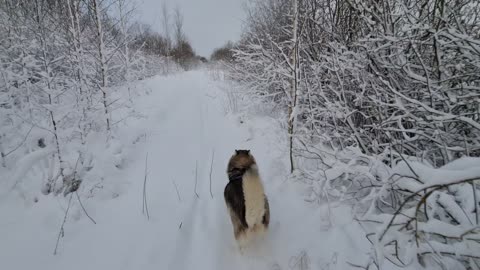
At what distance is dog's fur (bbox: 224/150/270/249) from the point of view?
6.95 feet

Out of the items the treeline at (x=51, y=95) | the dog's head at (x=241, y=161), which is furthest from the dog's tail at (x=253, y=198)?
the treeline at (x=51, y=95)

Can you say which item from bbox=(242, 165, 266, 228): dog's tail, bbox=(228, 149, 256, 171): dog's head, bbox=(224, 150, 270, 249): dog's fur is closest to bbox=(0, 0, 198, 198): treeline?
bbox=(228, 149, 256, 171): dog's head

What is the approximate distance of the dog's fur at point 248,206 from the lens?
212cm

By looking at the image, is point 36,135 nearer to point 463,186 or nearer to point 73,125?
point 73,125

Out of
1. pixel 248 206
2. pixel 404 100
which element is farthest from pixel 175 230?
pixel 404 100

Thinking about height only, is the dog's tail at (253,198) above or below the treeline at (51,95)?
below

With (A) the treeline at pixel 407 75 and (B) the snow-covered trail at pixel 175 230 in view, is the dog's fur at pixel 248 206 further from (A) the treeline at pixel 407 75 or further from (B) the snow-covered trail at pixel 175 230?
(A) the treeline at pixel 407 75

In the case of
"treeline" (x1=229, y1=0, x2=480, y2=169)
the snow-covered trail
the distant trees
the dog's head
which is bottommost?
the snow-covered trail

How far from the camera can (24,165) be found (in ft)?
11.4

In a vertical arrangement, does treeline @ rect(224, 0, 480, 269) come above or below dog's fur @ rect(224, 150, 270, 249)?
above

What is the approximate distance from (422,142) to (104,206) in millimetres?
3642

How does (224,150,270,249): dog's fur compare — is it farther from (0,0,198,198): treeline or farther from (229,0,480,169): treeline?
(0,0,198,198): treeline

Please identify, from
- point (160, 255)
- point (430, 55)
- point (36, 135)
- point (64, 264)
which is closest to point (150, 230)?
point (160, 255)

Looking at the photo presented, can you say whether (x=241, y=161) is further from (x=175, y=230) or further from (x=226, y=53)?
(x=226, y=53)
